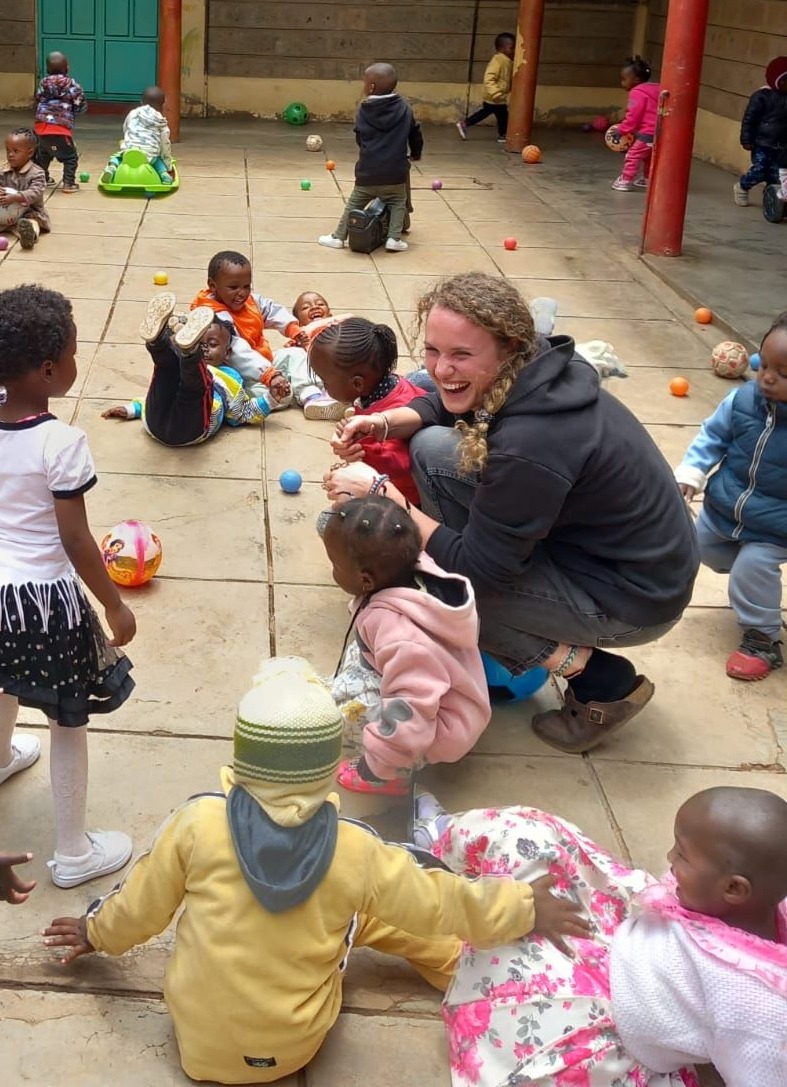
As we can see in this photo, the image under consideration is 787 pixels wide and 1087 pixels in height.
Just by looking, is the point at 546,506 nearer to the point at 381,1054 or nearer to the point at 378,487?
the point at 378,487

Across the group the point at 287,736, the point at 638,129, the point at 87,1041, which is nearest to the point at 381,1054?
the point at 87,1041

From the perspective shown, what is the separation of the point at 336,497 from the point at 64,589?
0.92m

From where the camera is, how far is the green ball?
14867 millimetres

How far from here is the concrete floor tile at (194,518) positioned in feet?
14.2

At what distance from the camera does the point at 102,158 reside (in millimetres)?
11922

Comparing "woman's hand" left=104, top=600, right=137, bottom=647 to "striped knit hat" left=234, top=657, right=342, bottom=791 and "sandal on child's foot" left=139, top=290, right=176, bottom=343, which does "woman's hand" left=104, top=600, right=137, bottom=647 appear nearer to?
"striped knit hat" left=234, top=657, right=342, bottom=791

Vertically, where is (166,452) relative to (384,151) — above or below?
below

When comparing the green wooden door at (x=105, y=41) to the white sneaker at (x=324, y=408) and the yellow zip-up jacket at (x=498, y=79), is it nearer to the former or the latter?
the yellow zip-up jacket at (x=498, y=79)

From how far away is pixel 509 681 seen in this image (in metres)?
3.65

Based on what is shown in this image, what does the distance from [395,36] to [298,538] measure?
1217 centimetres

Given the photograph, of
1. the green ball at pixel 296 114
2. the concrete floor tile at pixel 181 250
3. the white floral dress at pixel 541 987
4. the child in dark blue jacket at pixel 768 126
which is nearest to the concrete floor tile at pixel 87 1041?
the white floral dress at pixel 541 987

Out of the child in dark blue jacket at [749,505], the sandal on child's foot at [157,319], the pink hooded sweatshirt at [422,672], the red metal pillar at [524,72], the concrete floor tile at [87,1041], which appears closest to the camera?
the concrete floor tile at [87,1041]

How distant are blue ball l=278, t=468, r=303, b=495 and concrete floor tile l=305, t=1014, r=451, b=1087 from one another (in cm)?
272

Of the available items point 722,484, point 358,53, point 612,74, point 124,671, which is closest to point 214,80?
point 358,53
